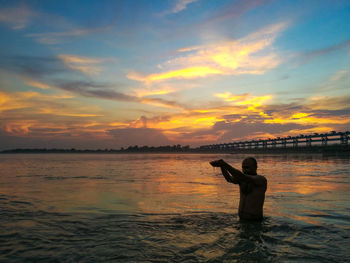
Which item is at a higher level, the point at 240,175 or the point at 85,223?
the point at 240,175

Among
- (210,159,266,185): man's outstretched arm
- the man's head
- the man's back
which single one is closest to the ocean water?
the man's back

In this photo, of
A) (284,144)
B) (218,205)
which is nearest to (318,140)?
(284,144)

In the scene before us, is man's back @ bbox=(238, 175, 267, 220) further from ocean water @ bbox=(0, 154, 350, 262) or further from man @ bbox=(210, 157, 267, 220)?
ocean water @ bbox=(0, 154, 350, 262)

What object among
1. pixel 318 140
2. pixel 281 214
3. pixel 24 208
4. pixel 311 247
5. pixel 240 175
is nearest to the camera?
pixel 311 247

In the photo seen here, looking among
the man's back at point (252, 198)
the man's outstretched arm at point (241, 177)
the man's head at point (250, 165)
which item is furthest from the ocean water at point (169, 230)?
the man's head at point (250, 165)

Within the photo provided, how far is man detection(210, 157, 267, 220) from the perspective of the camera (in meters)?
6.88

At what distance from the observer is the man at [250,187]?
6.88m

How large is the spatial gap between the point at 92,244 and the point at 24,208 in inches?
215

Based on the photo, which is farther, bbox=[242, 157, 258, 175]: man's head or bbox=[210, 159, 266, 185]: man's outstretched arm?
bbox=[242, 157, 258, 175]: man's head

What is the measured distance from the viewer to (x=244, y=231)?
684cm

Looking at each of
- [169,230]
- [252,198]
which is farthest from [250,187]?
[169,230]

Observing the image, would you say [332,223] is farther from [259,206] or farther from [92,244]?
[92,244]

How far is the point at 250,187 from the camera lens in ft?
23.0

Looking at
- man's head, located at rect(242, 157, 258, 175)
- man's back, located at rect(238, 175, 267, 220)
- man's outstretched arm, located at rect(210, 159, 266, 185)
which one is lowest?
man's back, located at rect(238, 175, 267, 220)
